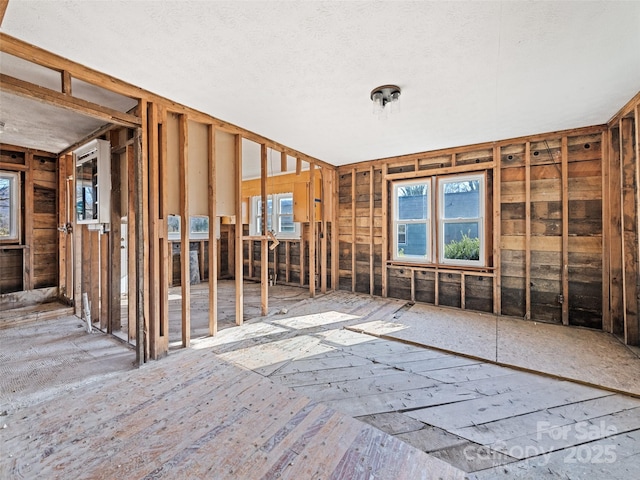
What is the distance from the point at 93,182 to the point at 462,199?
520 centimetres

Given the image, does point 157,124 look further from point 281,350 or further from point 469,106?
point 469,106

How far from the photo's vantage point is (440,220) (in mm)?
4746

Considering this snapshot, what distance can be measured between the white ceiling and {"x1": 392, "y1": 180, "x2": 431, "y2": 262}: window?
5.59ft

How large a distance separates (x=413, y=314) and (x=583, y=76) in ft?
A: 10.7

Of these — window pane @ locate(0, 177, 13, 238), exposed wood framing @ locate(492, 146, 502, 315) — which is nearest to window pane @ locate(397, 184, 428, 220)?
exposed wood framing @ locate(492, 146, 502, 315)

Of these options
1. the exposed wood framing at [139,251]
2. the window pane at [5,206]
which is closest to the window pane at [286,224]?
the exposed wood framing at [139,251]

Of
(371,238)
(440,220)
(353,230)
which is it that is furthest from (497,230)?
(353,230)

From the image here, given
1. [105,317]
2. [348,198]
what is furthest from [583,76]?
[105,317]

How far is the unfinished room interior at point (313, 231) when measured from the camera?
1706mm

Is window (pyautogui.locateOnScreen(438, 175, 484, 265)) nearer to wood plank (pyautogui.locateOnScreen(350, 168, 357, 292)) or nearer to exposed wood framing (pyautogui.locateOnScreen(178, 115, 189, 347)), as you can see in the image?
wood plank (pyautogui.locateOnScreen(350, 168, 357, 292))

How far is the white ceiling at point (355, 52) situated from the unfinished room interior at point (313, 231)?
20mm

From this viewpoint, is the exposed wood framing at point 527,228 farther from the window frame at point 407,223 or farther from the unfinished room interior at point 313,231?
the window frame at point 407,223

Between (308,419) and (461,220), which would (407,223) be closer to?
(461,220)

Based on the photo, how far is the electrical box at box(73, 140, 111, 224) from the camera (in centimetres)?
326
